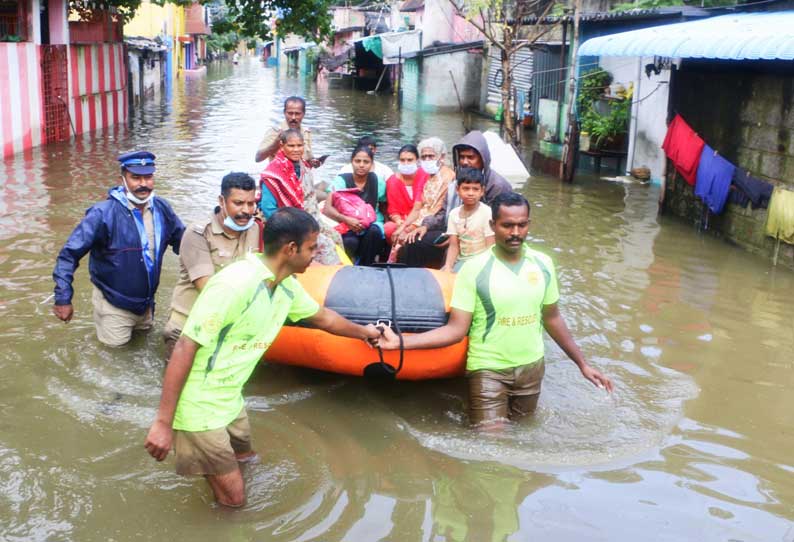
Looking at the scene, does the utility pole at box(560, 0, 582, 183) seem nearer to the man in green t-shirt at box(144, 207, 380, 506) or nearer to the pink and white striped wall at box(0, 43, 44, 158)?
the pink and white striped wall at box(0, 43, 44, 158)

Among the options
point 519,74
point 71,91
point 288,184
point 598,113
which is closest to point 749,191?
point 288,184

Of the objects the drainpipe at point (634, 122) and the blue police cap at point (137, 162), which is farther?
the drainpipe at point (634, 122)

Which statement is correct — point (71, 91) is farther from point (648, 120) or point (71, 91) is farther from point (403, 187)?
point (403, 187)

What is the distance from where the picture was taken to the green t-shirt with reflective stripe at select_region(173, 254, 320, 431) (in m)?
3.78

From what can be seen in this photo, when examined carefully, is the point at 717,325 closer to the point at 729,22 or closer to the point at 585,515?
the point at 585,515

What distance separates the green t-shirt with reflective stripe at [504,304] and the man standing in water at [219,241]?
1.40m

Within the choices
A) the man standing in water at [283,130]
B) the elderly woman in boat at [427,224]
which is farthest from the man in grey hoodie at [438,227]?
the man standing in water at [283,130]

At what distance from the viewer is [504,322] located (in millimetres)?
4938

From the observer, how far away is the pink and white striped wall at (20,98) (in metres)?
15.8

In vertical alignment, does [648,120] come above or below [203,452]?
above

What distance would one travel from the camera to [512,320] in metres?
4.92

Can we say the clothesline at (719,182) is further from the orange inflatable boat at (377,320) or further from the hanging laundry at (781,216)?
the orange inflatable boat at (377,320)

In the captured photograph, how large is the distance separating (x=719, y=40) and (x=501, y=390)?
247 inches

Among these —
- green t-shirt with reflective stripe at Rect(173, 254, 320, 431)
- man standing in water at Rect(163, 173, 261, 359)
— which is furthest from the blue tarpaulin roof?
green t-shirt with reflective stripe at Rect(173, 254, 320, 431)
